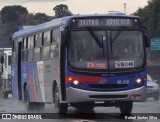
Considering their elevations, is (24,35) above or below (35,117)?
above

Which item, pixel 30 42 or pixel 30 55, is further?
pixel 30 42

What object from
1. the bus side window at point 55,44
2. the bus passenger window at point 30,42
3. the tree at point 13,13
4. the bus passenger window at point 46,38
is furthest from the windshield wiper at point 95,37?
the tree at point 13,13

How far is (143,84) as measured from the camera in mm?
19984

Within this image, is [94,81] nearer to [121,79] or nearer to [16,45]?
[121,79]

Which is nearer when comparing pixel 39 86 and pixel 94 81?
pixel 94 81

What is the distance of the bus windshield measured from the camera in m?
19.7

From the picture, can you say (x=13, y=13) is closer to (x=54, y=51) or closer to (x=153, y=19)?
(x=153, y=19)

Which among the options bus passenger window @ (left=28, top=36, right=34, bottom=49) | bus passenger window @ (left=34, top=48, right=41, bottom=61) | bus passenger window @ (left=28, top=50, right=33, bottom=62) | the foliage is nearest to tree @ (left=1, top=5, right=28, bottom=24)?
the foliage

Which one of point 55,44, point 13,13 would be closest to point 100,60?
point 55,44

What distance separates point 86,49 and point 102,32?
72cm

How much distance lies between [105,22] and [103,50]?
3.11 ft

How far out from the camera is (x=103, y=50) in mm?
19766

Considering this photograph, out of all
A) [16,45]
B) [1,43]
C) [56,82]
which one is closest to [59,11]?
[1,43]

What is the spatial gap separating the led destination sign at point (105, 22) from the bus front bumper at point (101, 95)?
6.57 ft
